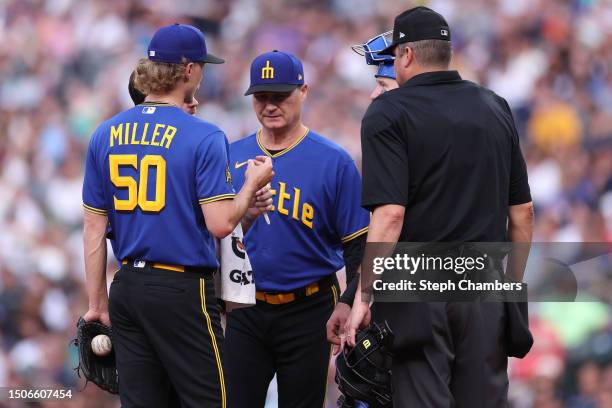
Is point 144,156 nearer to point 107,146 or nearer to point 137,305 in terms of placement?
point 107,146

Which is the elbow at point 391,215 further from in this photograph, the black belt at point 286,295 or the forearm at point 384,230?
the black belt at point 286,295

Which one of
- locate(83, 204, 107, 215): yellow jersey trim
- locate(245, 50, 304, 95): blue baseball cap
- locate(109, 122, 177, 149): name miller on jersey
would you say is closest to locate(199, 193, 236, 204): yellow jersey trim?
locate(109, 122, 177, 149): name miller on jersey

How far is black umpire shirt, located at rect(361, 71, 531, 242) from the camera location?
155 inches

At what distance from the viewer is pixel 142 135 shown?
162 inches

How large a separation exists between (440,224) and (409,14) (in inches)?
32.9

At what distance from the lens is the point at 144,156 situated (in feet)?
13.4

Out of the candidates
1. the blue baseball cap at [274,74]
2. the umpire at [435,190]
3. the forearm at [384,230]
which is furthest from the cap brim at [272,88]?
the forearm at [384,230]

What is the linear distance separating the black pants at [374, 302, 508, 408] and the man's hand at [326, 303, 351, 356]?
68cm

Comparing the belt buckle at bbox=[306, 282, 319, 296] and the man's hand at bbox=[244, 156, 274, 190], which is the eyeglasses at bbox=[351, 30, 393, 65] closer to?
the man's hand at bbox=[244, 156, 274, 190]

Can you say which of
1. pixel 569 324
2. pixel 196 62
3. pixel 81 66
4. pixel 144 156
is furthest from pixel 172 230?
pixel 81 66

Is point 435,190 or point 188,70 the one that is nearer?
point 435,190

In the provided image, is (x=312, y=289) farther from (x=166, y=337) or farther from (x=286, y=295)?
(x=166, y=337)

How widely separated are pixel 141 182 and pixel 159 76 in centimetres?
45

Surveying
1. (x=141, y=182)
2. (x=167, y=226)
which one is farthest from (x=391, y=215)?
(x=141, y=182)
